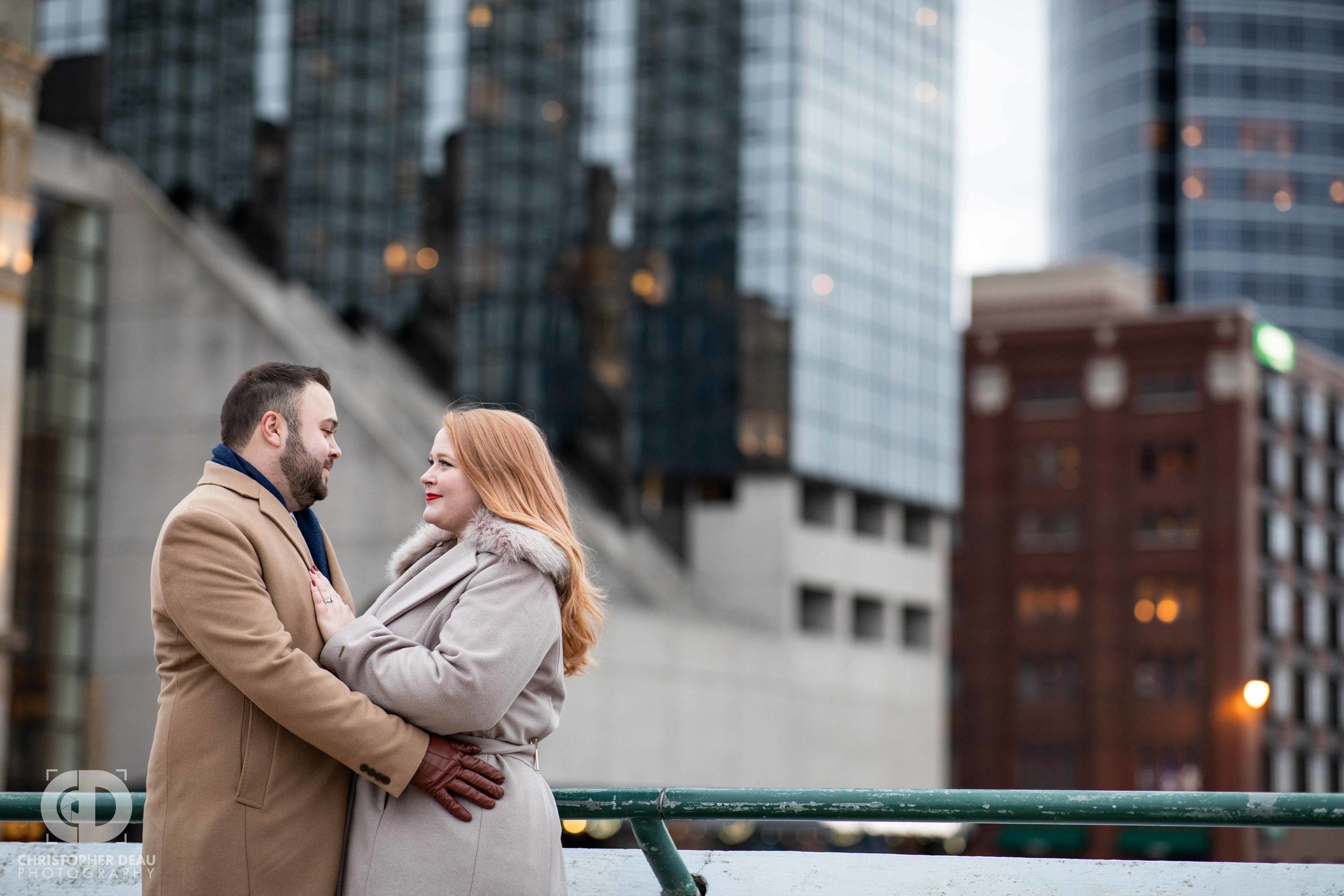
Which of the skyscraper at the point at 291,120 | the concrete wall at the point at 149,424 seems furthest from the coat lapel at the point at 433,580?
the skyscraper at the point at 291,120

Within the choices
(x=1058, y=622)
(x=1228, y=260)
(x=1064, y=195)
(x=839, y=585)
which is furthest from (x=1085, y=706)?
(x=1064, y=195)

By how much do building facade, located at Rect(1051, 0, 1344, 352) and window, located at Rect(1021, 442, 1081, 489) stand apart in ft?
197

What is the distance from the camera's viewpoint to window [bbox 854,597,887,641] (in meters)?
75.4

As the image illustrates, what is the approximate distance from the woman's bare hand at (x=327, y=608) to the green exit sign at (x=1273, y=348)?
327 ft

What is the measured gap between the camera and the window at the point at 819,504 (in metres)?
73.2

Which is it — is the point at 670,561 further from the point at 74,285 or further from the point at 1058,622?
the point at 1058,622

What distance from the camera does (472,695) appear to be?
482 cm

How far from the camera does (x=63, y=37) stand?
2891 inches

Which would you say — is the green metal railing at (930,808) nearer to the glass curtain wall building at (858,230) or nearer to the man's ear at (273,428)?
the man's ear at (273,428)

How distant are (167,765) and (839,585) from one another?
69.3 metres

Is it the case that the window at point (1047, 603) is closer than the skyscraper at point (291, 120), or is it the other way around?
the skyscraper at point (291, 120)

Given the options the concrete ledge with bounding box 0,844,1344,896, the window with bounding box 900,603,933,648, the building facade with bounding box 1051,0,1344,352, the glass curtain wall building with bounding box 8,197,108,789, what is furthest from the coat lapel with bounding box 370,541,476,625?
the building facade with bounding box 1051,0,1344,352

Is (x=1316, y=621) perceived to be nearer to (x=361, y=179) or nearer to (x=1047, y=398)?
(x=1047, y=398)

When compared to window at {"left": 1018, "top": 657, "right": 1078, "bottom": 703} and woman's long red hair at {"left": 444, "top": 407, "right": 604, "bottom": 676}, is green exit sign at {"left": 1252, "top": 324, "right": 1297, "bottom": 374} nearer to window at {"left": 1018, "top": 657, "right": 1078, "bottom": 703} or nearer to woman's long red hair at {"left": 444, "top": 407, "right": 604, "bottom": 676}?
window at {"left": 1018, "top": 657, "right": 1078, "bottom": 703}
